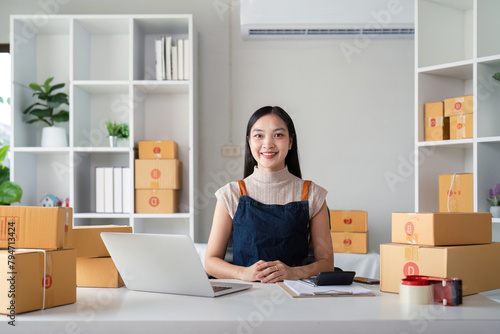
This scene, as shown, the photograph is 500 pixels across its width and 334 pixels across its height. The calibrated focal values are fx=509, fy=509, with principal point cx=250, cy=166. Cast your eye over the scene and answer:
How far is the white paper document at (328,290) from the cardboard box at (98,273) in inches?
20.0

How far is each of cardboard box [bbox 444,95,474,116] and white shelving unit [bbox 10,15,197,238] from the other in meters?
1.55

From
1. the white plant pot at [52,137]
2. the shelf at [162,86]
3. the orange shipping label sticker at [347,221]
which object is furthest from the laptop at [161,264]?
the white plant pot at [52,137]

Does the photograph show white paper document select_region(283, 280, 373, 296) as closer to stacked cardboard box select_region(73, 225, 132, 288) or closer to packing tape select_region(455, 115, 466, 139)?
stacked cardboard box select_region(73, 225, 132, 288)

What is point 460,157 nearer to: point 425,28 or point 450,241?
point 425,28

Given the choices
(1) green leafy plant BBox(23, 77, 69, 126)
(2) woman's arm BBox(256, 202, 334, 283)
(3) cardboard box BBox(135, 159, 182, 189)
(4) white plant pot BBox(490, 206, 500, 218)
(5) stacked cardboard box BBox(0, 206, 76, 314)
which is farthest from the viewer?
(1) green leafy plant BBox(23, 77, 69, 126)

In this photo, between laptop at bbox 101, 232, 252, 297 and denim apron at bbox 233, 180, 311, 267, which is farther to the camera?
denim apron at bbox 233, 180, 311, 267

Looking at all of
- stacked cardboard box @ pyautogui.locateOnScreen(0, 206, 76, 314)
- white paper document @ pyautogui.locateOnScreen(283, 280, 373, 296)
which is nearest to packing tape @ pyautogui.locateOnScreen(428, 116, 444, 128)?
white paper document @ pyautogui.locateOnScreen(283, 280, 373, 296)

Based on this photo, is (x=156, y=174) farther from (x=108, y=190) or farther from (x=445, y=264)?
(x=445, y=264)

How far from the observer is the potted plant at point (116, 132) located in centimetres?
339

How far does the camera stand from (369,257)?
122 inches

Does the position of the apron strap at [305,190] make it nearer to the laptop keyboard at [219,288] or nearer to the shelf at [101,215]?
the laptop keyboard at [219,288]

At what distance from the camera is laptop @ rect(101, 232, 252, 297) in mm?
1270

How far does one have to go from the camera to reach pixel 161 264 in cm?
133

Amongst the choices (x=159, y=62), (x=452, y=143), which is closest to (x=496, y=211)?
(x=452, y=143)
